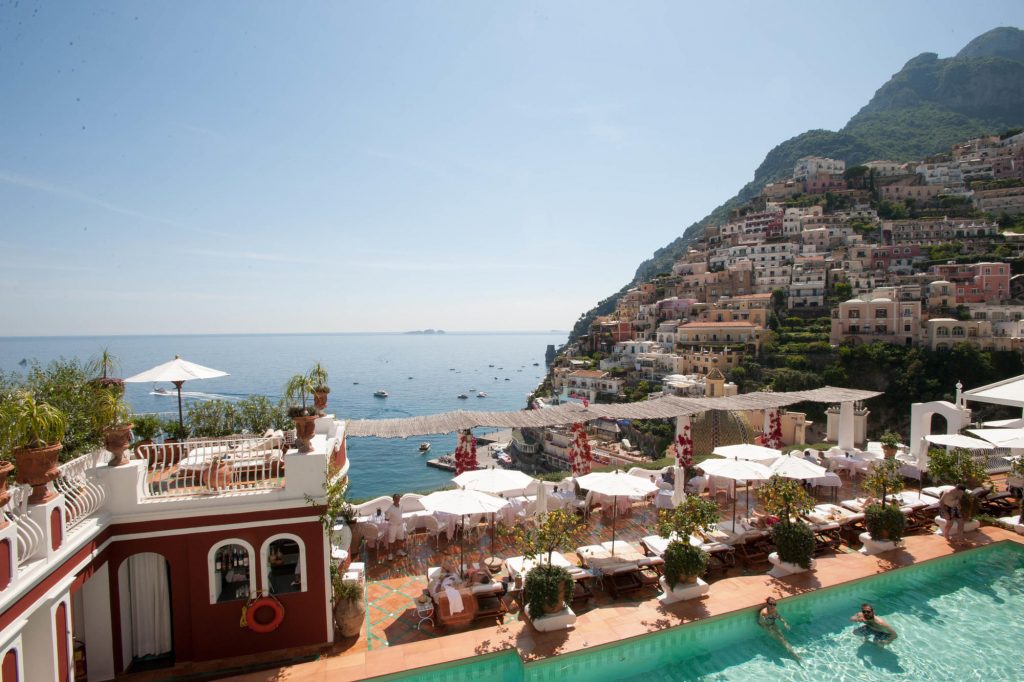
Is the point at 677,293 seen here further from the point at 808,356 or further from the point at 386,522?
the point at 386,522

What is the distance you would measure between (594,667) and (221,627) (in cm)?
531

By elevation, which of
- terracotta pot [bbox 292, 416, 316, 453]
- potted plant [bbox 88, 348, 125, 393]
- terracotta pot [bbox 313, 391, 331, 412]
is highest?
potted plant [bbox 88, 348, 125, 393]

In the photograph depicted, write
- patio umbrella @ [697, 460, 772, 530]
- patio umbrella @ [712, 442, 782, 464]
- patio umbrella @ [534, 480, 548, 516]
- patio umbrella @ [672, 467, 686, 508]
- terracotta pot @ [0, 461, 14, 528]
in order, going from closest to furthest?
1. terracotta pot @ [0, 461, 14, 528]
2. patio umbrella @ [697, 460, 772, 530]
3. patio umbrella @ [534, 480, 548, 516]
4. patio umbrella @ [712, 442, 782, 464]
5. patio umbrella @ [672, 467, 686, 508]

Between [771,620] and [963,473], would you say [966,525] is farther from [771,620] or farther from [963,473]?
[771,620]

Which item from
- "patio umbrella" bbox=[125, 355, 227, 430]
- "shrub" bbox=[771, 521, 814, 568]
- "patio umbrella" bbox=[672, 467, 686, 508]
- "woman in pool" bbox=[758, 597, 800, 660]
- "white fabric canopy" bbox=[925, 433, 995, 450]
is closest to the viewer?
"woman in pool" bbox=[758, 597, 800, 660]

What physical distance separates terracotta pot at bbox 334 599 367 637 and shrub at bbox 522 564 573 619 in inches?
98.5

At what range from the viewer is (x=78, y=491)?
6.61 meters

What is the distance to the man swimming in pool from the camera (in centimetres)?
790

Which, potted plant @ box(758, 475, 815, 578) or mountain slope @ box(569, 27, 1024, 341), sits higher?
mountain slope @ box(569, 27, 1024, 341)

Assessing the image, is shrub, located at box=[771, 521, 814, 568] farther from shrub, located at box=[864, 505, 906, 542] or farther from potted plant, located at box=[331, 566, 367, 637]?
potted plant, located at box=[331, 566, 367, 637]

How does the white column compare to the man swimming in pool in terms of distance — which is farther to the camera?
the white column

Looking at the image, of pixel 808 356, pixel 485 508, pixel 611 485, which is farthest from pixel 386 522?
pixel 808 356

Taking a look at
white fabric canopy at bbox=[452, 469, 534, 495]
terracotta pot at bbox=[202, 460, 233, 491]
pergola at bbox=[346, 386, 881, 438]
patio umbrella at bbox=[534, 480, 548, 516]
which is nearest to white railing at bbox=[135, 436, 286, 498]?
terracotta pot at bbox=[202, 460, 233, 491]

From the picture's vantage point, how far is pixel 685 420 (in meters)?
14.7
